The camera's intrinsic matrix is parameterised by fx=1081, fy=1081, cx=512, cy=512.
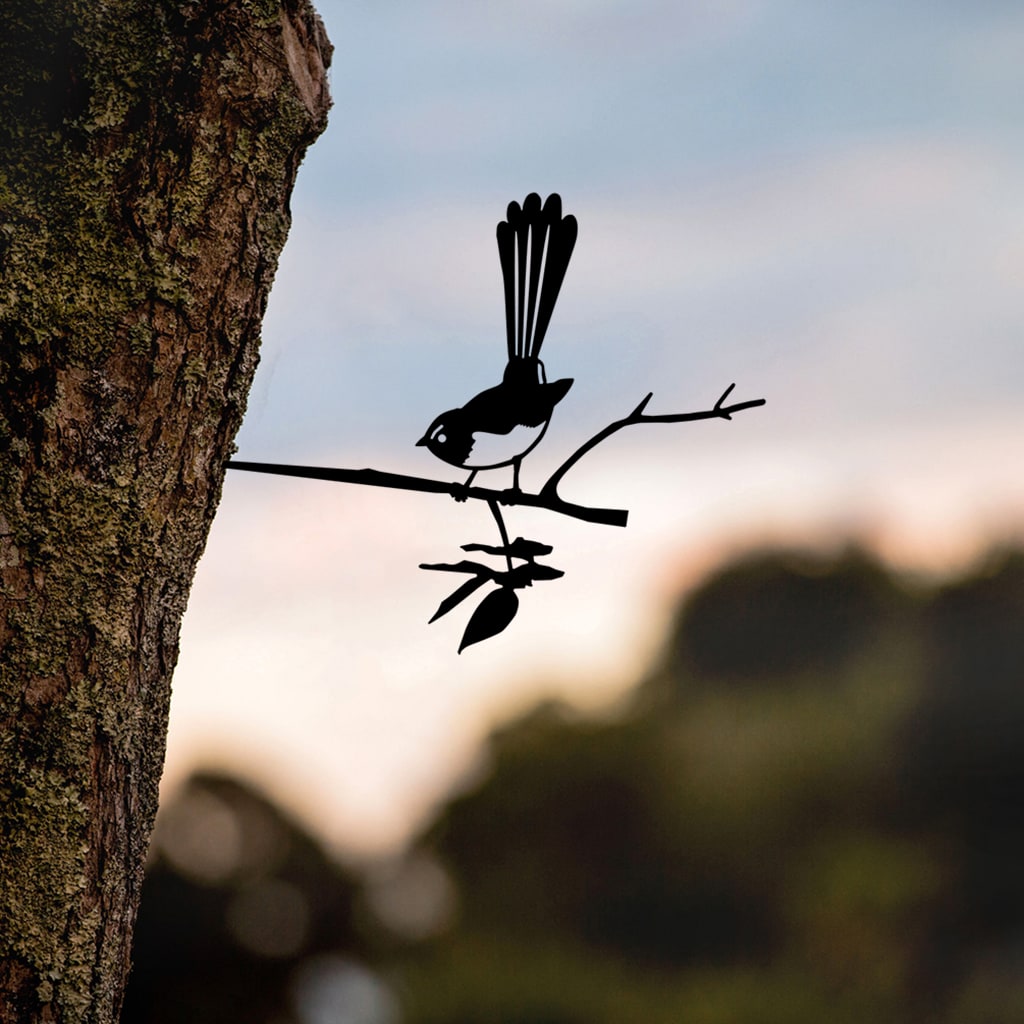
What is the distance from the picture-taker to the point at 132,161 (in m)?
0.77

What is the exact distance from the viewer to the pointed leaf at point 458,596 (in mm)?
923

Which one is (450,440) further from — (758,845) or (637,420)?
A: (758,845)

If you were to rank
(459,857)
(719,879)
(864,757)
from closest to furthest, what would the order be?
(459,857) → (719,879) → (864,757)

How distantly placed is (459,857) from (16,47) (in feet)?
15.5

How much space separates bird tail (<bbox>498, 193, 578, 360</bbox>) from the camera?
0.93m

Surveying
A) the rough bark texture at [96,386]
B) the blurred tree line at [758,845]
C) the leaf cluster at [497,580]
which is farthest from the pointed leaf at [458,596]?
the blurred tree line at [758,845]

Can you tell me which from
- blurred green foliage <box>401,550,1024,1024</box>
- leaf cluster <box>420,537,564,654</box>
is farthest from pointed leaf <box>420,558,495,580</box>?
blurred green foliage <box>401,550,1024,1024</box>

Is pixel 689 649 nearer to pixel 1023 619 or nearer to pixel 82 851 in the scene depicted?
pixel 1023 619

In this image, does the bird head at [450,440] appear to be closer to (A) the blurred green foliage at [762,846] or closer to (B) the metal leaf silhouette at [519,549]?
(B) the metal leaf silhouette at [519,549]

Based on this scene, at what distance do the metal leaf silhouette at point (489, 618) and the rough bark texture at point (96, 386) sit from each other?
264 millimetres

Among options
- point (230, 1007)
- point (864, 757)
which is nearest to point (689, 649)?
point (864, 757)

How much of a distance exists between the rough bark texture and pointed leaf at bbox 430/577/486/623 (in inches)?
8.9

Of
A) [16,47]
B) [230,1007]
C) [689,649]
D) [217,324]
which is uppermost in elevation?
[689,649]

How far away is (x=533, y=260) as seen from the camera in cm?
94
